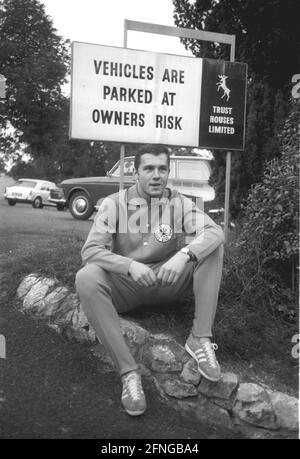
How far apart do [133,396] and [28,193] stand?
23295 mm

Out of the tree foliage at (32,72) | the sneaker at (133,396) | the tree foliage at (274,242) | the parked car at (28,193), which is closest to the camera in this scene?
the sneaker at (133,396)

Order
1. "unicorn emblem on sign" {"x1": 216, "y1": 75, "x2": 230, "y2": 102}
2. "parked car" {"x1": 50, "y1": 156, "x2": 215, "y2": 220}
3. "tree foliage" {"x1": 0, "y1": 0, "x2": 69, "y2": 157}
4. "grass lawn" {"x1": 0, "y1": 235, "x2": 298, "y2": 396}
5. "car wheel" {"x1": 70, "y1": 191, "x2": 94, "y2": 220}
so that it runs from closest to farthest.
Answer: "grass lawn" {"x1": 0, "y1": 235, "x2": 298, "y2": 396} → "unicorn emblem on sign" {"x1": 216, "y1": 75, "x2": 230, "y2": 102} → "parked car" {"x1": 50, "y1": 156, "x2": 215, "y2": 220} → "car wheel" {"x1": 70, "y1": 191, "x2": 94, "y2": 220} → "tree foliage" {"x1": 0, "y1": 0, "x2": 69, "y2": 157}

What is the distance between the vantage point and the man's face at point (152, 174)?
3.51 metres

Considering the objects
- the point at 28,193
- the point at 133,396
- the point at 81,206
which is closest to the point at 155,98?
the point at 133,396

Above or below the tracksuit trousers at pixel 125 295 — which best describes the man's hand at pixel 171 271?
above

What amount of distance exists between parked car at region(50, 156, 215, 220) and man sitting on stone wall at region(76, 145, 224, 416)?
393 inches

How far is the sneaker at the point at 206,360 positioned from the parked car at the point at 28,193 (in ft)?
73.5

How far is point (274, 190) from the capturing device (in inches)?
161

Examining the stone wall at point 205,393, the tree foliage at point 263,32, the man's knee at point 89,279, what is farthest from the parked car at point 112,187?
the man's knee at point 89,279

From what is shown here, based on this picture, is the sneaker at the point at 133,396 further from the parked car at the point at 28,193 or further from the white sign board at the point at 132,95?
the parked car at the point at 28,193

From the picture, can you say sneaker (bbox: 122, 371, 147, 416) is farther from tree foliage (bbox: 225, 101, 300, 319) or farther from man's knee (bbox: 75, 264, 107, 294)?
tree foliage (bbox: 225, 101, 300, 319)

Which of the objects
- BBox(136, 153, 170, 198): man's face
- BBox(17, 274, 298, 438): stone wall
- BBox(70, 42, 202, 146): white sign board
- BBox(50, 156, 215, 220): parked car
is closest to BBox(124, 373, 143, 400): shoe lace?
BBox(17, 274, 298, 438): stone wall

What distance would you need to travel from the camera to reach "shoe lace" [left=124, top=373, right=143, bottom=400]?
299 centimetres
